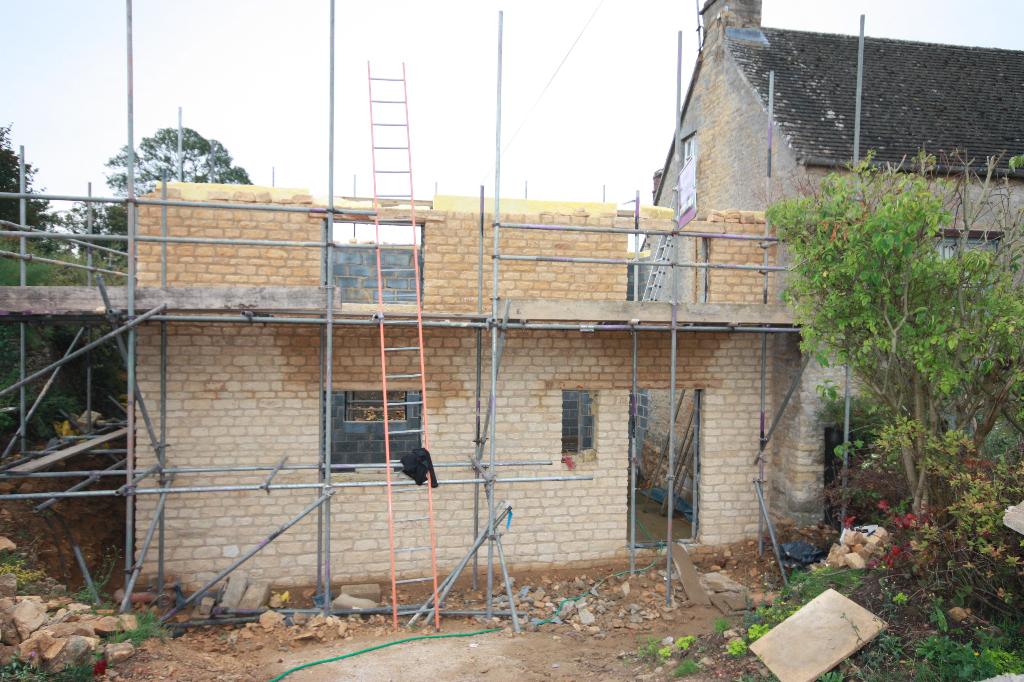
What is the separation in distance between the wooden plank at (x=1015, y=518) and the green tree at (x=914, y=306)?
1284 mm

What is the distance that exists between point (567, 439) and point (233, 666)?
32.2ft

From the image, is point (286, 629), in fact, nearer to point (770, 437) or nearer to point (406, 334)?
point (406, 334)

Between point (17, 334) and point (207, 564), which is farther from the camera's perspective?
point (17, 334)

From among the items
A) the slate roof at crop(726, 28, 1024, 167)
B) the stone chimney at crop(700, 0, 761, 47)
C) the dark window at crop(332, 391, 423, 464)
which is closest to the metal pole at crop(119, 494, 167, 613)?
the dark window at crop(332, 391, 423, 464)

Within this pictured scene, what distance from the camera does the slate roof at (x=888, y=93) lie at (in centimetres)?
1096

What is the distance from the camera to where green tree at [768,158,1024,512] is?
584cm

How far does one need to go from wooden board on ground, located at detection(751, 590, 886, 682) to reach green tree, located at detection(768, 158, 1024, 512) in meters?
1.29

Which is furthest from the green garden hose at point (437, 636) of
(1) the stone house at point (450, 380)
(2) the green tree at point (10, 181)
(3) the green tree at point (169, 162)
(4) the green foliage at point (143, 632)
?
(3) the green tree at point (169, 162)

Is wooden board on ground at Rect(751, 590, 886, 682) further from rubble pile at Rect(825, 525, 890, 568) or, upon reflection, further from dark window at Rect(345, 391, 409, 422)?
dark window at Rect(345, 391, 409, 422)

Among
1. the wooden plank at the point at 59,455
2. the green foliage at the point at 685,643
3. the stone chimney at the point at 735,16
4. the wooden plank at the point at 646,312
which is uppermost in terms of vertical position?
the stone chimney at the point at 735,16

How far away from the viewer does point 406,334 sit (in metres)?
8.56

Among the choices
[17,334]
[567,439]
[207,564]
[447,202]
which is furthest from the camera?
[567,439]

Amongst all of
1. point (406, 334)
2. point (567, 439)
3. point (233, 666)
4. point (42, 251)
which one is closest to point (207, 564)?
point (233, 666)

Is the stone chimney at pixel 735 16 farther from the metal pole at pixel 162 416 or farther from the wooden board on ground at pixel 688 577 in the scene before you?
the metal pole at pixel 162 416
